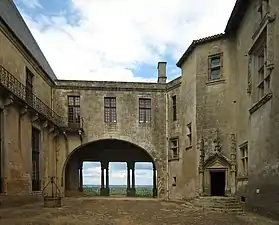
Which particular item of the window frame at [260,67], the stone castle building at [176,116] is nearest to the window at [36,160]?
the stone castle building at [176,116]

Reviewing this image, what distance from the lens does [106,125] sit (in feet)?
93.4

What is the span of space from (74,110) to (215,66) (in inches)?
439

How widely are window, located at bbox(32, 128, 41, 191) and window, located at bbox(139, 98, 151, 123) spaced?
7.95 meters

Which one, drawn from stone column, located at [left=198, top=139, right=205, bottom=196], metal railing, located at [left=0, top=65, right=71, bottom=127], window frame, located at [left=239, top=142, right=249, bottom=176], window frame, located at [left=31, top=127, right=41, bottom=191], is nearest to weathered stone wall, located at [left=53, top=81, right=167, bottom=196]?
metal railing, located at [left=0, top=65, right=71, bottom=127]

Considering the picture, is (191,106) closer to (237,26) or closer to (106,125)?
(237,26)

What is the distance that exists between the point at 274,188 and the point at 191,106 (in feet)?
35.7

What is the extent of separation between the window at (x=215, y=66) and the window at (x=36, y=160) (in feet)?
33.0

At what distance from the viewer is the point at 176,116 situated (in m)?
27.0

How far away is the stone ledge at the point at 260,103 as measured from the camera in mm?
13364

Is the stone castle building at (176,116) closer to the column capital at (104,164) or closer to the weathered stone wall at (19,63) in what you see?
the weathered stone wall at (19,63)

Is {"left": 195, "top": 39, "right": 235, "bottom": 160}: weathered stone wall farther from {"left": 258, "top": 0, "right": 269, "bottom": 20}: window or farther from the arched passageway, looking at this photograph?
the arched passageway

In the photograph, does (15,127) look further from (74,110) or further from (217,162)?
(217,162)

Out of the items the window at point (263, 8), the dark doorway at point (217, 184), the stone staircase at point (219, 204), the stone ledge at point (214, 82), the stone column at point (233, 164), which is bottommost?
the stone staircase at point (219, 204)

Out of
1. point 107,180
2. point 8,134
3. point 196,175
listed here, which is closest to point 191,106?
point 196,175
